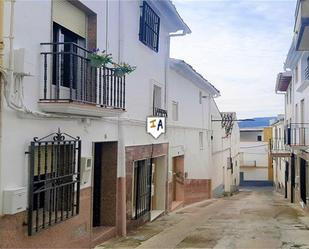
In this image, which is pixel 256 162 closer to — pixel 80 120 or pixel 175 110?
pixel 175 110

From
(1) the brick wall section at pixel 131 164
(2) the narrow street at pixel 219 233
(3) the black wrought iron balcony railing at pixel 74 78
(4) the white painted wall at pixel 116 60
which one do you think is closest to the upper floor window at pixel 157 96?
(4) the white painted wall at pixel 116 60

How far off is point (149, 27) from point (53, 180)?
22.8 feet

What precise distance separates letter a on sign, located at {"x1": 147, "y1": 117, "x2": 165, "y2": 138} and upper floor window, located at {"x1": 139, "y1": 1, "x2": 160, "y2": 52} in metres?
2.17

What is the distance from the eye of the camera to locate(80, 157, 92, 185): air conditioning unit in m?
8.41

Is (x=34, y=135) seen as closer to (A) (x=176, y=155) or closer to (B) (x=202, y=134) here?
(A) (x=176, y=155)

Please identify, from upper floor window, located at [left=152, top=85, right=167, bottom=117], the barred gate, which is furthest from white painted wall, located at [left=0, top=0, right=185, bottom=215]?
the barred gate

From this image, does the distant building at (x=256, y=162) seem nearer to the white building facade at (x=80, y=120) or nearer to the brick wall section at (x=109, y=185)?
the white building facade at (x=80, y=120)

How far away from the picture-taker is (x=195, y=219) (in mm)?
14648

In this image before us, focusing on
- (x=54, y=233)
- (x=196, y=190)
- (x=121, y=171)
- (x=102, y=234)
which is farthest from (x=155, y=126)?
(x=196, y=190)

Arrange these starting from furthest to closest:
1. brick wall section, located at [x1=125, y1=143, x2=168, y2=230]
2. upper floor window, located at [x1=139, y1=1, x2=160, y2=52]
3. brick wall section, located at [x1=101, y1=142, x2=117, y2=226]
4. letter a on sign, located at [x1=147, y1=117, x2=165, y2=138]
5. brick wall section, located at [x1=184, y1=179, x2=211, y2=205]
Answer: brick wall section, located at [x1=184, y1=179, x2=211, y2=205] < letter a on sign, located at [x1=147, y1=117, x2=165, y2=138] < upper floor window, located at [x1=139, y1=1, x2=160, y2=52] < brick wall section, located at [x1=125, y1=143, x2=168, y2=230] < brick wall section, located at [x1=101, y1=142, x2=117, y2=226]

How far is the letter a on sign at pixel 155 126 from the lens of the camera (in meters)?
13.2

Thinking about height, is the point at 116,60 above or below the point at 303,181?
above

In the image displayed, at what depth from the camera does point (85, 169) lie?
8.51 m

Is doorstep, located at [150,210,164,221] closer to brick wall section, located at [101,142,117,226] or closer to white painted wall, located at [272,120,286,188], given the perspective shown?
brick wall section, located at [101,142,117,226]
